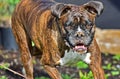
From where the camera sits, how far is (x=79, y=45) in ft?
20.1

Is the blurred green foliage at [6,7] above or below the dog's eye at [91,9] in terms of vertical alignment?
below

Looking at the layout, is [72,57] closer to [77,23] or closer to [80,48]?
[80,48]

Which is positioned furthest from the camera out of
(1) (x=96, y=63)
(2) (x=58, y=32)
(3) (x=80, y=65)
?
(3) (x=80, y=65)

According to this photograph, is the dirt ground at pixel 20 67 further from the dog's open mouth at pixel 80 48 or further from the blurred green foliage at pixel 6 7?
the dog's open mouth at pixel 80 48

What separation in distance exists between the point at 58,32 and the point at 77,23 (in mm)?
516

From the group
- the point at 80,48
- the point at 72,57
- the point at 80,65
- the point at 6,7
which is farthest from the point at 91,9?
the point at 6,7

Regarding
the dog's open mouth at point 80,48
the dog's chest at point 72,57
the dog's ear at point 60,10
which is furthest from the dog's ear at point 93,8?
the dog's chest at point 72,57

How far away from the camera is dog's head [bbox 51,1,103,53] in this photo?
19.7ft

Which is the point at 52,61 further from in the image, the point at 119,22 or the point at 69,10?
the point at 119,22

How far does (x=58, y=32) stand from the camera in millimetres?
6480

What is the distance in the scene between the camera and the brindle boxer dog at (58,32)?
19.9ft

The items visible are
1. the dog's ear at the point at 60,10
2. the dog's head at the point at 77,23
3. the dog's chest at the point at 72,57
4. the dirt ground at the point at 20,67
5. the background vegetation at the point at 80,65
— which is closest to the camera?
the dog's head at the point at 77,23

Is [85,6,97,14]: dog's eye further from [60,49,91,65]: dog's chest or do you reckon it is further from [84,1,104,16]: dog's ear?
[60,49,91,65]: dog's chest

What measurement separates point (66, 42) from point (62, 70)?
299 centimetres
